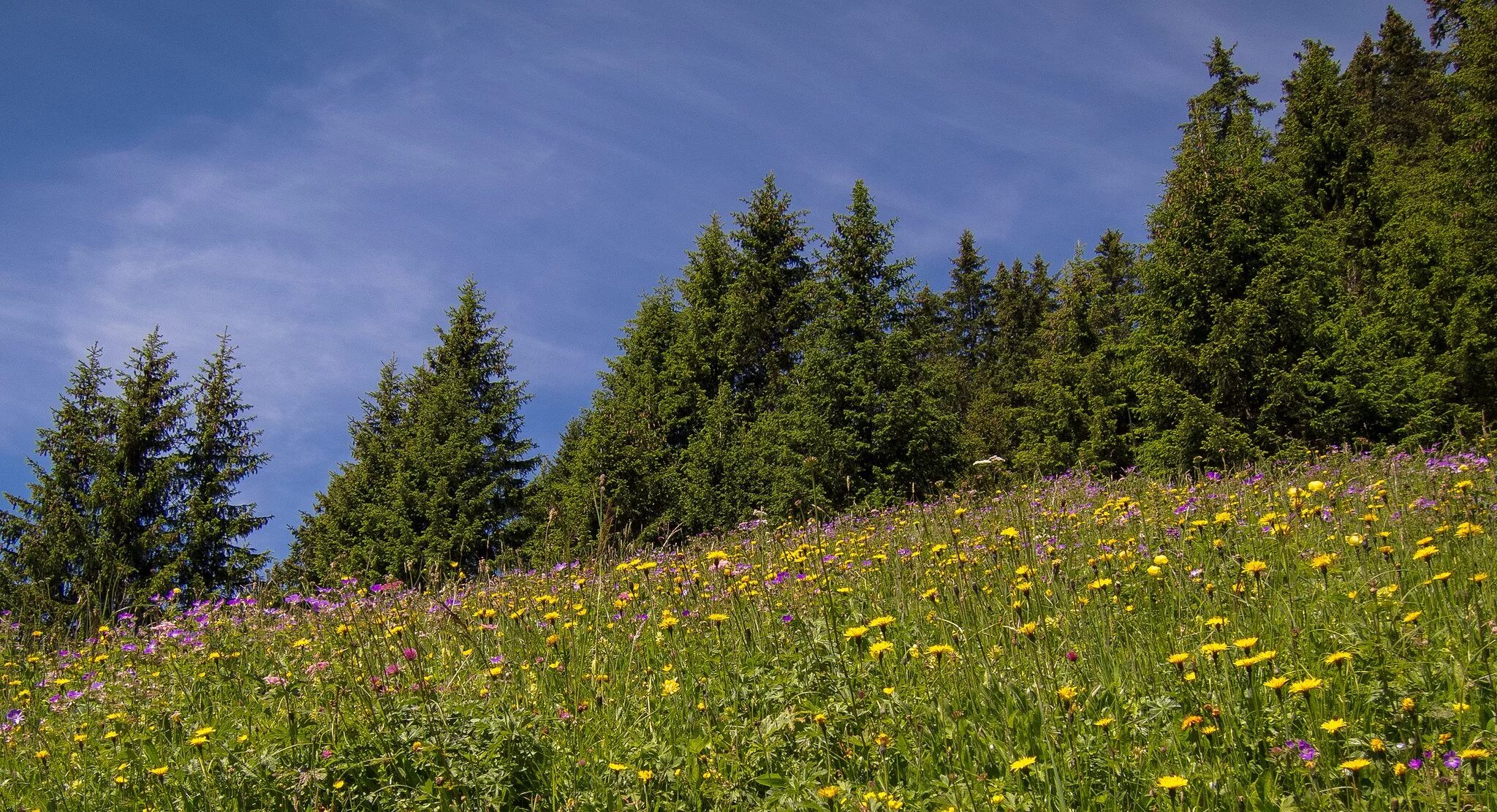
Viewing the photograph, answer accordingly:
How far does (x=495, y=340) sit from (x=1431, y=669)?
2414 cm

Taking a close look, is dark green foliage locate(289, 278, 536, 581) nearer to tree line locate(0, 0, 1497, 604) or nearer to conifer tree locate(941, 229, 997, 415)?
tree line locate(0, 0, 1497, 604)

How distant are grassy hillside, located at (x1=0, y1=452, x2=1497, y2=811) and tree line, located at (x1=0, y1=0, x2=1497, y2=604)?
6.73 meters

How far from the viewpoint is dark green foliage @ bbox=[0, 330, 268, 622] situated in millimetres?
Result: 19812

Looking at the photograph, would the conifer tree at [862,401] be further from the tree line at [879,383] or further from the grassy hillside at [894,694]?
the grassy hillside at [894,694]

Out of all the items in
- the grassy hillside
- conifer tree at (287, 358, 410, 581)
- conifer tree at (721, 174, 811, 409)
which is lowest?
the grassy hillside

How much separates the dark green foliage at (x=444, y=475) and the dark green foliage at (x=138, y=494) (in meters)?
2.36

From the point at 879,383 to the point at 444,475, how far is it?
10.9 metres

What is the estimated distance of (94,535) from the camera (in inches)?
793

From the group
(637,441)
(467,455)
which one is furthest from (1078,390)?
(467,455)

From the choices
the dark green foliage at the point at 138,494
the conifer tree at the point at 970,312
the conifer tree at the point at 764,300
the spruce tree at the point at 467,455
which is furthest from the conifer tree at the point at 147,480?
the conifer tree at the point at 970,312

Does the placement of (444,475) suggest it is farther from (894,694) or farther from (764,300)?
(894,694)

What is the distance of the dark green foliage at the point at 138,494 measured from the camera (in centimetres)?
1981

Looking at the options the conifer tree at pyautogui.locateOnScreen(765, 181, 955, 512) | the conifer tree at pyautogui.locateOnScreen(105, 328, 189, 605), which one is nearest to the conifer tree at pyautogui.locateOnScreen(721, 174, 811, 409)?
the conifer tree at pyautogui.locateOnScreen(765, 181, 955, 512)

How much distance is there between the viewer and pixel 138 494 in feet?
67.3
